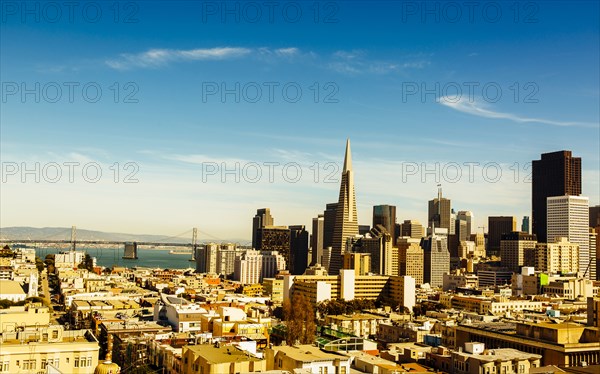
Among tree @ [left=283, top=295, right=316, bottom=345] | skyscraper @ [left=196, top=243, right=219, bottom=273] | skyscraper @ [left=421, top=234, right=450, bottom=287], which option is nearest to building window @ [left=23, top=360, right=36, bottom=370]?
tree @ [left=283, top=295, right=316, bottom=345]

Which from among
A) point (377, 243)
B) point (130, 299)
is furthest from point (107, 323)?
point (377, 243)

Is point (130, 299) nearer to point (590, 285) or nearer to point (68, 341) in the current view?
point (68, 341)

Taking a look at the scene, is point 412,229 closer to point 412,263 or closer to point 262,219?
point 262,219

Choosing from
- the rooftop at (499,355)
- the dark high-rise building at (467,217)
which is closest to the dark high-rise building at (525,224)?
the dark high-rise building at (467,217)

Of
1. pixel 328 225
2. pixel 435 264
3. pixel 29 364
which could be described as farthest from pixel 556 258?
pixel 29 364

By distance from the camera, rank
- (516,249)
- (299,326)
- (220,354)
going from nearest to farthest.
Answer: (220,354) → (299,326) → (516,249)

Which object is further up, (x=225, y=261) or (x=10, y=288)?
(x=10, y=288)

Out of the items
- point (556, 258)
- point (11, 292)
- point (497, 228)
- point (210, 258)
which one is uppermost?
point (497, 228)

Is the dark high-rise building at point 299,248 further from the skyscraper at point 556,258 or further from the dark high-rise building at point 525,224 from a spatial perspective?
the dark high-rise building at point 525,224
